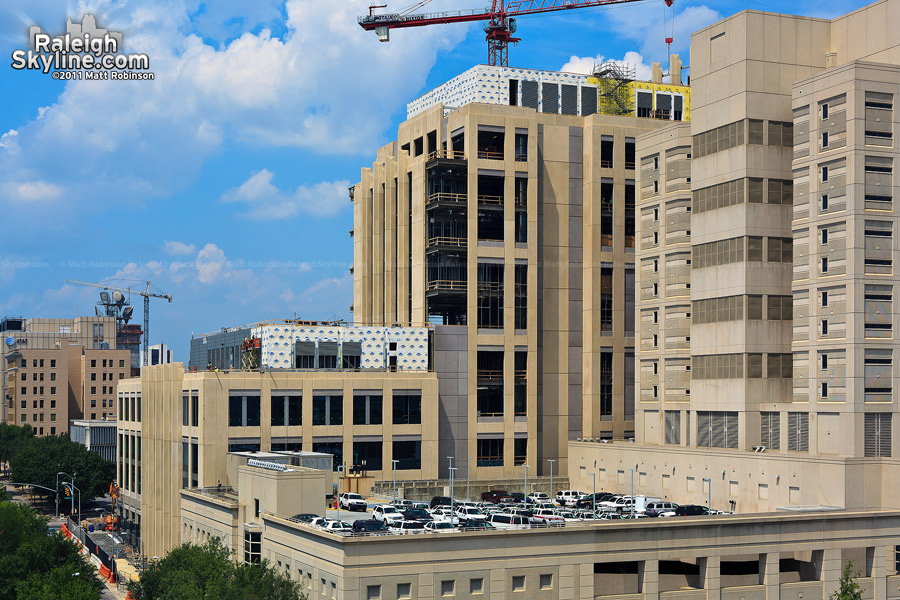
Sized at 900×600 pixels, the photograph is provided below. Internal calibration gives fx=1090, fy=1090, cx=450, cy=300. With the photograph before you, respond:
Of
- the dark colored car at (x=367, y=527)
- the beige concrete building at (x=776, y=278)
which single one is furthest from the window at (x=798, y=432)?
the dark colored car at (x=367, y=527)

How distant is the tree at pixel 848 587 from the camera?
273 feet

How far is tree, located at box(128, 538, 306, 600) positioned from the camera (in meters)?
80.1

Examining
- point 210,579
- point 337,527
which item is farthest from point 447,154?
point 210,579

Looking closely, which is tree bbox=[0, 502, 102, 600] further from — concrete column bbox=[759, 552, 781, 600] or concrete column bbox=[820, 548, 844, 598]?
concrete column bbox=[820, 548, 844, 598]

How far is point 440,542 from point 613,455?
50616 mm

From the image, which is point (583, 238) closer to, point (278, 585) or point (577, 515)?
point (577, 515)

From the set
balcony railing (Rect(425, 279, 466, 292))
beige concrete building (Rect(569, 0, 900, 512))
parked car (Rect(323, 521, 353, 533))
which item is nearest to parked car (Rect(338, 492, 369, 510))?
parked car (Rect(323, 521, 353, 533))

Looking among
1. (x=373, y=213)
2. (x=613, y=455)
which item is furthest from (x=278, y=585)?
(x=373, y=213)

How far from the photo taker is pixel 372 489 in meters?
124

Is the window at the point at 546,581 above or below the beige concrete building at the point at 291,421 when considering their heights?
below

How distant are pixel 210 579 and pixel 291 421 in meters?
36.1

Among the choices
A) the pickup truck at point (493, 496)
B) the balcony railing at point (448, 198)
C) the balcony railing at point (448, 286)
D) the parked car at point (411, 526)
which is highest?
the balcony railing at point (448, 198)

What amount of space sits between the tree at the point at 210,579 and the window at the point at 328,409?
26.2 metres

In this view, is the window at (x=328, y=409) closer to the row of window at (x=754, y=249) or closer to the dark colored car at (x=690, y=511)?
the dark colored car at (x=690, y=511)
